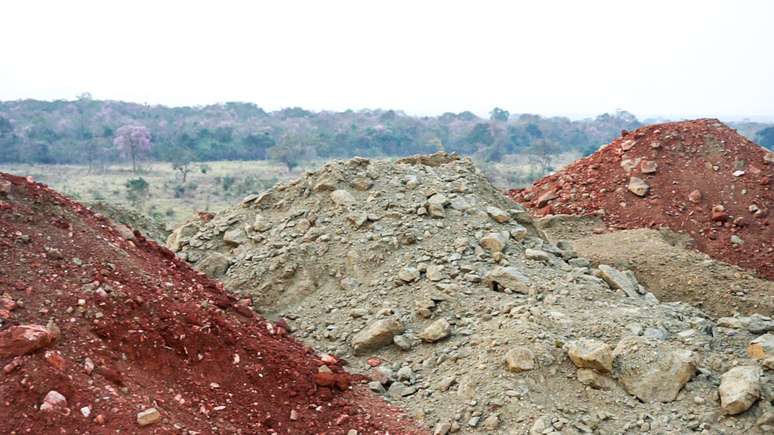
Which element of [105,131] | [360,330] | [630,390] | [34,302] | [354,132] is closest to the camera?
[34,302]

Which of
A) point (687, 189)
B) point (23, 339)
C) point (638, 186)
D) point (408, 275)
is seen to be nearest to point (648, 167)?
point (638, 186)

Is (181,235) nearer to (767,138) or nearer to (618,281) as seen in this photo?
(618,281)

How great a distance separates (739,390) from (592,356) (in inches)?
37.6

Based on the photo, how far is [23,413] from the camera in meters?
3.46

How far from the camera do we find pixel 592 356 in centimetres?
479

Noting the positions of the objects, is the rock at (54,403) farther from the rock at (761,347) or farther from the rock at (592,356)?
the rock at (761,347)

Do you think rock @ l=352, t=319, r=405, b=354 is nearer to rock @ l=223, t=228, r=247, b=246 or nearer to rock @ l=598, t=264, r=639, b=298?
rock @ l=598, t=264, r=639, b=298

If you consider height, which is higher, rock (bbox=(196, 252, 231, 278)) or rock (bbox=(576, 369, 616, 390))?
rock (bbox=(196, 252, 231, 278))

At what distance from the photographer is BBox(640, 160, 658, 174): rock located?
11.8m

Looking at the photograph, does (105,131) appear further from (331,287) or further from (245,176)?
(331,287)

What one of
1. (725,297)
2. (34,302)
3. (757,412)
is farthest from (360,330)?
(725,297)

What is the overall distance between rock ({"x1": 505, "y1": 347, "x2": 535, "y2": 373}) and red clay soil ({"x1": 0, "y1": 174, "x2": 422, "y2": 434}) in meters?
A: 0.83

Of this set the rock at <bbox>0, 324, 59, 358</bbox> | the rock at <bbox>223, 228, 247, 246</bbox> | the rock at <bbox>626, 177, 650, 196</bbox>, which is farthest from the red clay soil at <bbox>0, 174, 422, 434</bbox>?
the rock at <bbox>626, 177, 650, 196</bbox>

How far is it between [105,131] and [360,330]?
39148 mm
